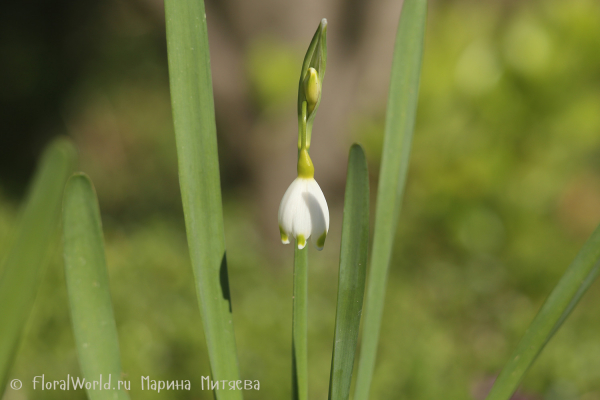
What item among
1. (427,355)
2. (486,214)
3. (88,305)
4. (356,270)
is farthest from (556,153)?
(88,305)

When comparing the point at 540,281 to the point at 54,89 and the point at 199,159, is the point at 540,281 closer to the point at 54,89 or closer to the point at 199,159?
the point at 199,159

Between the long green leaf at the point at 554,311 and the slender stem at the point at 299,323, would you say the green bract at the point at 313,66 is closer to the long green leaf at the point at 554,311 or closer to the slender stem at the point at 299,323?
the slender stem at the point at 299,323

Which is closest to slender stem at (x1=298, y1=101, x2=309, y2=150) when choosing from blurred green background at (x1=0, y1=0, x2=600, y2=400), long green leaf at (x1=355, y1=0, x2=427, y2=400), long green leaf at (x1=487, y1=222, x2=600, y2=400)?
long green leaf at (x1=355, y1=0, x2=427, y2=400)

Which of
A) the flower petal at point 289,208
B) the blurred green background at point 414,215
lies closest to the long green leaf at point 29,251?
the flower petal at point 289,208

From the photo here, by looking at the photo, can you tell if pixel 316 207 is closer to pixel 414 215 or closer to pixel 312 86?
pixel 312 86

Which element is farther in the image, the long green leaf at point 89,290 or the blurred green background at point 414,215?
the blurred green background at point 414,215
